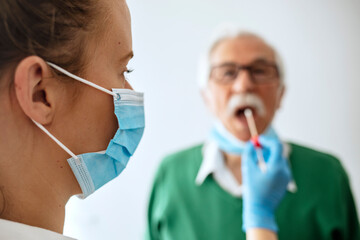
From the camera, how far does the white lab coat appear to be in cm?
58

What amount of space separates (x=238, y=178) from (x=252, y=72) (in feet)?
1.62

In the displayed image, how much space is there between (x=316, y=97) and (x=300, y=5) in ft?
2.00

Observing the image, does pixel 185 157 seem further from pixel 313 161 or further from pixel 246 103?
pixel 313 161

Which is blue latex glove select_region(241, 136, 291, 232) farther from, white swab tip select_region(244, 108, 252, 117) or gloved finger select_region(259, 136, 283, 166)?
white swab tip select_region(244, 108, 252, 117)

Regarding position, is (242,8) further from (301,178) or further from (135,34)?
(301,178)

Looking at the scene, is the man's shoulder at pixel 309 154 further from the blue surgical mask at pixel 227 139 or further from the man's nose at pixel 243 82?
the man's nose at pixel 243 82

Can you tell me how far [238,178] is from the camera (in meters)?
1.62

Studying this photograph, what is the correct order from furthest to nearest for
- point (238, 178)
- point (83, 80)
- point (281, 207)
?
1. point (238, 178)
2. point (281, 207)
3. point (83, 80)

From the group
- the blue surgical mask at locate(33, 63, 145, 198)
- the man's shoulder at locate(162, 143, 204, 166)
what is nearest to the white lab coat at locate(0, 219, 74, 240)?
the blue surgical mask at locate(33, 63, 145, 198)

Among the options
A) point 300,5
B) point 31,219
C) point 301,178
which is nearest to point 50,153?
point 31,219

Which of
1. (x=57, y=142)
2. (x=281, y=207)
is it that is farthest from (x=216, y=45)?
(x=57, y=142)

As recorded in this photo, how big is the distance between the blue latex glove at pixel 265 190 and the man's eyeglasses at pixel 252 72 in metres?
0.40

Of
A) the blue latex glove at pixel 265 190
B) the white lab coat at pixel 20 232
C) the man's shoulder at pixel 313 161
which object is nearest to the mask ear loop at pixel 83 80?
the white lab coat at pixel 20 232

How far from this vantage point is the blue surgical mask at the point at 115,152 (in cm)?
72
